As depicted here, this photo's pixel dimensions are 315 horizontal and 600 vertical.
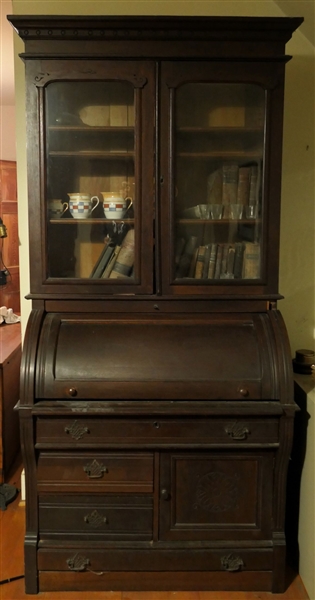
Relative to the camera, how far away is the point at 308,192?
2.22 m

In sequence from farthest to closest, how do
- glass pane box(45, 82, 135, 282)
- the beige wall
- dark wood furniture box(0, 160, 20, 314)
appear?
1. dark wood furniture box(0, 160, 20, 314)
2. the beige wall
3. glass pane box(45, 82, 135, 282)

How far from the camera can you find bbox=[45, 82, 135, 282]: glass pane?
1.83m

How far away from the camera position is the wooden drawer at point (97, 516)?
180 centimetres

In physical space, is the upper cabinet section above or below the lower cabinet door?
above

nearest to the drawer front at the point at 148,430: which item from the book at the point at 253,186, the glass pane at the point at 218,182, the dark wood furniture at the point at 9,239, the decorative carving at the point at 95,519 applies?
the decorative carving at the point at 95,519

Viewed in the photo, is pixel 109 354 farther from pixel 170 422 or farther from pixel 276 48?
pixel 276 48

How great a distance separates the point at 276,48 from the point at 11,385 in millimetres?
2021

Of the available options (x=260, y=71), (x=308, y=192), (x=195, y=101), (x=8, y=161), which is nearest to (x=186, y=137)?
(x=195, y=101)

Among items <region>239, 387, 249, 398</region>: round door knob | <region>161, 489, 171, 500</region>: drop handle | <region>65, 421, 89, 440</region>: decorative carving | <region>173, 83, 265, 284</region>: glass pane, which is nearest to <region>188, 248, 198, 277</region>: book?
<region>173, 83, 265, 284</region>: glass pane

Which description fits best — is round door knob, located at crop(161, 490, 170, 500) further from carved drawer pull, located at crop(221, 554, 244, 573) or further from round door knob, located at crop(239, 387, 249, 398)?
round door knob, located at crop(239, 387, 249, 398)

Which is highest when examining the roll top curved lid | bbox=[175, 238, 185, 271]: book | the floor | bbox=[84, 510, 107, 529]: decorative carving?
bbox=[175, 238, 185, 271]: book

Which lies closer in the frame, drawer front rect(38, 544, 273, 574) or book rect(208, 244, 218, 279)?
drawer front rect(38, 544, 273, 574)

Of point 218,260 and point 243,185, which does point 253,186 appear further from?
point 218,260

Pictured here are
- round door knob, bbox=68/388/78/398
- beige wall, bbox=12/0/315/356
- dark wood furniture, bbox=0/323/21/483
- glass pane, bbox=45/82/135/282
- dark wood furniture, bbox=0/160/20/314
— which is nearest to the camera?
round door knob, bbox=68/388/78/398
